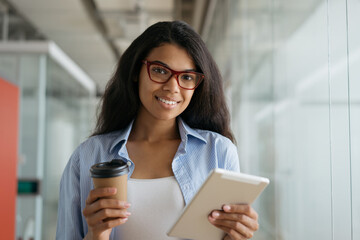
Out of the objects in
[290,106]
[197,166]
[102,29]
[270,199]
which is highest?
[102,29]

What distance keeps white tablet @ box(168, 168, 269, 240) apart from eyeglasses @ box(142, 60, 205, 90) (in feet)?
1.43

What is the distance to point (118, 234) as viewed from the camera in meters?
1.44

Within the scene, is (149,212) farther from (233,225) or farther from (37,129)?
(37,129)

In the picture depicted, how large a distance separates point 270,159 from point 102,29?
5971 millimetres

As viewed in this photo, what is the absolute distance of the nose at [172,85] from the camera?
1.42 meters

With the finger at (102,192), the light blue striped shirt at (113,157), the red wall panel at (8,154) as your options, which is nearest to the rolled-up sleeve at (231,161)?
the light blue striped shirt at (113,157)

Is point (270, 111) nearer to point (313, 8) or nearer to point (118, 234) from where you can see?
point (313, 8)

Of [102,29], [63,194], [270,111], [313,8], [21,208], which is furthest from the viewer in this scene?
[102,29]

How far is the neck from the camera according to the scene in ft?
5.32

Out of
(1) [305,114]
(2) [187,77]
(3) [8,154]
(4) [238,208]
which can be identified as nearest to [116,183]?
(4) [238,208]

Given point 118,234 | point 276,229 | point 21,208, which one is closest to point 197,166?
point 118,234

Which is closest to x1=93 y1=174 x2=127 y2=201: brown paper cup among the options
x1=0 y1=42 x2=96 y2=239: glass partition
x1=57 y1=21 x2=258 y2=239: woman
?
x1=57 y1=21 x2=258 y2=239: woman

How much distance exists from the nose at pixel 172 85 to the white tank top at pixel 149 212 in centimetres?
35

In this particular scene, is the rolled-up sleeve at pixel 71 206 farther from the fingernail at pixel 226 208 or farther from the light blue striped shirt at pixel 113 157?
the fingernail at pixel 226 208
